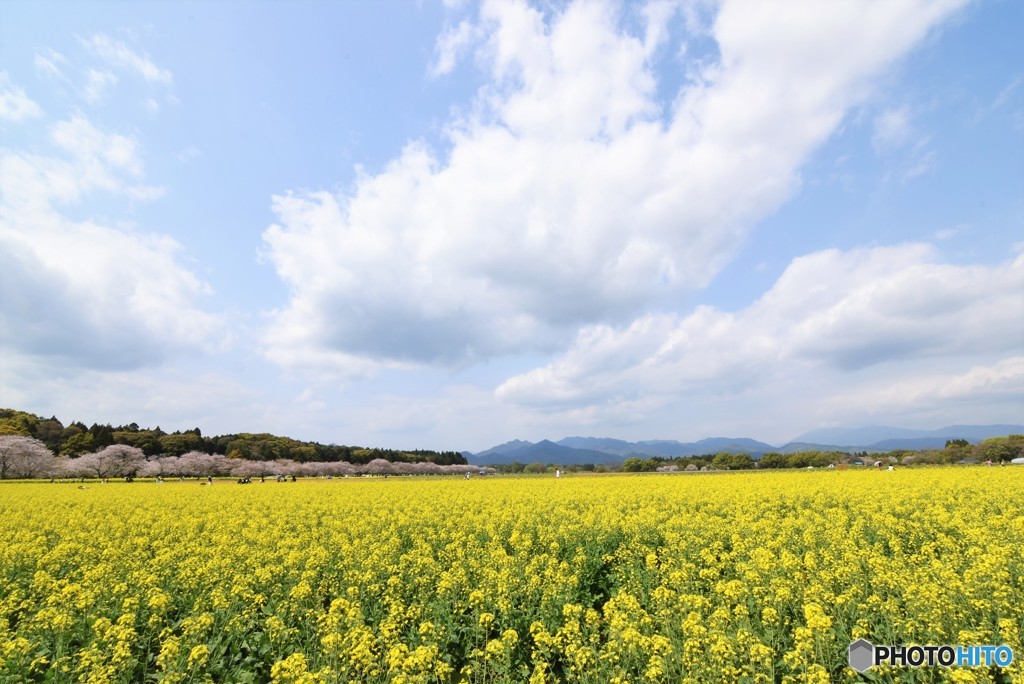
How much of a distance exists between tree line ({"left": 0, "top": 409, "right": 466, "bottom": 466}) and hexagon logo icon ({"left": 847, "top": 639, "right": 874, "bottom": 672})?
106 meters

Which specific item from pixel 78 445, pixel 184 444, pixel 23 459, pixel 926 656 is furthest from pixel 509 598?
pixel 184 444

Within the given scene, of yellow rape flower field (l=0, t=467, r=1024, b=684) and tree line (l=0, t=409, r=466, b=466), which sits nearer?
yellow rape flower field (l=0, t=467, r=1024, b=684)

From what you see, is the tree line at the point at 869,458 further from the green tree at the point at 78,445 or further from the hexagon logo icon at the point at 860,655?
the green tree at the point at 78,445

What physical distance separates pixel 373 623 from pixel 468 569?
277 cm

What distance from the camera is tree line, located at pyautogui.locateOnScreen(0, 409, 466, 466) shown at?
3302 inches

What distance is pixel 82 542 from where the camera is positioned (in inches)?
551

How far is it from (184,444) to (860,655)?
410 feet

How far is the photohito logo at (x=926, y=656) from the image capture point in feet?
20.8

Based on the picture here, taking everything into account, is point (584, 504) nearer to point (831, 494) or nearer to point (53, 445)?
point (831, 494)

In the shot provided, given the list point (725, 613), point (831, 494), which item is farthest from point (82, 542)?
point (831, 494)

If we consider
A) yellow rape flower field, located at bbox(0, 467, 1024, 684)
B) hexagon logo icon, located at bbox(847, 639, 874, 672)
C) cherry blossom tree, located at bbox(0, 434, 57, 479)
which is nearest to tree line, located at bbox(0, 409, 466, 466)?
cherry blossom tree, located at bbox(0, 434, 57, 479)

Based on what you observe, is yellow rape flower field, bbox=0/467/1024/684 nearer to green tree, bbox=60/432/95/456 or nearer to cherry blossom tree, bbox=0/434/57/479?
cherry blossom tree, bbox=0/434/57/479

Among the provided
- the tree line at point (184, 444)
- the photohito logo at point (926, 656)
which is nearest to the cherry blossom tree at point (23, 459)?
Answer: the tree line at point (184, 444)

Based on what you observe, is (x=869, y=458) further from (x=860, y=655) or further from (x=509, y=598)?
(x=509, y=598)
